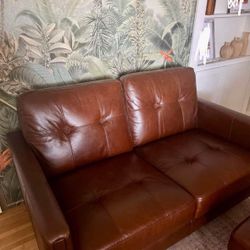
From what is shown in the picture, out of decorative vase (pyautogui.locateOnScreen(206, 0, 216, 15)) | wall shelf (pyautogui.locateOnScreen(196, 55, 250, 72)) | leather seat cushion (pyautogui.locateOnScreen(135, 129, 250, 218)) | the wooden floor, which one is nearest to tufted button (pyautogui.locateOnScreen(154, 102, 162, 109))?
leather seat cushion (pyautogui.locateOnScreen(135, 129, 250, 218))

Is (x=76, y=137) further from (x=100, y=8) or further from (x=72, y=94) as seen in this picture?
(x=100, y=8)

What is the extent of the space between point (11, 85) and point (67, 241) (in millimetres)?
951

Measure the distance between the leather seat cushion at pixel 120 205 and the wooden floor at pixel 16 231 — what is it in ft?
1.57

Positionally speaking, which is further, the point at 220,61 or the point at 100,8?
the point at 220,61

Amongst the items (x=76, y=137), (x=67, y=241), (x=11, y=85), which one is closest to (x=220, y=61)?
(x=76, y=137)

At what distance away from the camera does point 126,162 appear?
143 cm

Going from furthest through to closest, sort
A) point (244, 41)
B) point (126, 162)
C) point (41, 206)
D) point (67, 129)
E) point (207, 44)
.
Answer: point (244, 41), point (207, 44), point (126, 162), point (67, 129), point (41, 206)

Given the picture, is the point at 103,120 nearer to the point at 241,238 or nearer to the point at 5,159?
the point at 5,159

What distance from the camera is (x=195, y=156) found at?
1.49m

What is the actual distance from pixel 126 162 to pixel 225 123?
79 centimetres

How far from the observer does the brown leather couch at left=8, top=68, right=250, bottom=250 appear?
1.00 meters

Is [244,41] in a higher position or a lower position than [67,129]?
higher

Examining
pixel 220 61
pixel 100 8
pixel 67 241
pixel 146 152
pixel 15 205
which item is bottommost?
pixel 15 205

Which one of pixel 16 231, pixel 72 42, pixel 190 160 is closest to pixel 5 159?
pixel 16 231
